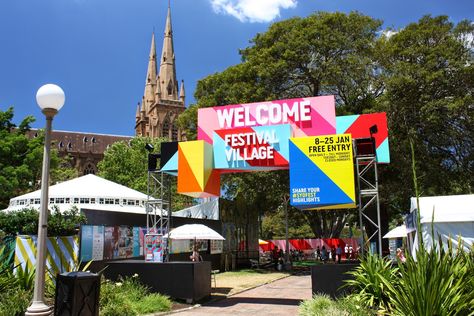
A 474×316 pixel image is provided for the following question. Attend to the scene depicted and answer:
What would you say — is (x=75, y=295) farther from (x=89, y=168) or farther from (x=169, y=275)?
(x=89, y=168)

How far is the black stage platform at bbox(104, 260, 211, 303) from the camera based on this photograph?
1323cm

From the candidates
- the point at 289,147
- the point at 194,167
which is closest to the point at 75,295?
the point at 194,167

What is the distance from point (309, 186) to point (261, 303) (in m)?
3.89

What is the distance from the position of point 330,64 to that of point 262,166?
1635cm

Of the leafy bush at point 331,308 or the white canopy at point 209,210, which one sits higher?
the white canopy at point 209,210

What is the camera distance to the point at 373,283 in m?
9.15

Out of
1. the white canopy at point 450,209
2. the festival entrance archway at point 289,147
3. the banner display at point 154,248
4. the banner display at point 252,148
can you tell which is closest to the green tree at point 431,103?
the white canopy at point 450,209

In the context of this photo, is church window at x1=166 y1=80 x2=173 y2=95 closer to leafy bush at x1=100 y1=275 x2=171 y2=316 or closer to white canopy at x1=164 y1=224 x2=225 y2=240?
white canopy at x1=164 y1=224 x2=225 y2=240

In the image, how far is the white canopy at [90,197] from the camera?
73.8ft

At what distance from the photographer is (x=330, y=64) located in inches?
1127

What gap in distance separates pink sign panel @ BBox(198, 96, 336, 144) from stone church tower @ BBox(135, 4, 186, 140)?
81.8 meters

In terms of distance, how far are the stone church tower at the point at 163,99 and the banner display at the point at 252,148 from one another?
82.4 metres

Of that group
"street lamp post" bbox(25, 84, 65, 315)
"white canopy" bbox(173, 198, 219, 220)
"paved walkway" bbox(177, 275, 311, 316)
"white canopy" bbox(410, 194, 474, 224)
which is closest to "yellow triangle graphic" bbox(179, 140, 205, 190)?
"paved walkway" bbox(177, 275, 311, 316)

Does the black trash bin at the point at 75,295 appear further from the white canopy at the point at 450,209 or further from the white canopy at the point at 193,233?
the white canopy at the point at 450,209
